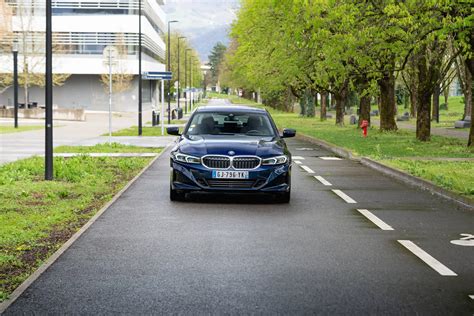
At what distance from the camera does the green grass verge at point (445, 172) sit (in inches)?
550

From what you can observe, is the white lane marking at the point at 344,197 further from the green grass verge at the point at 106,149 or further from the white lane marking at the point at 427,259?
the green grass verge at the point at 106,149

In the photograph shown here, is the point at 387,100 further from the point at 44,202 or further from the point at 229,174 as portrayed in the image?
the point at 44,202

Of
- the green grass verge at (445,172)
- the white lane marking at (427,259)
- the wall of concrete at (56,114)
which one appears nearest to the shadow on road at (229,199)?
the green grass verge at (445,172)

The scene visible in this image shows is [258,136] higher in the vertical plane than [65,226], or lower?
higher

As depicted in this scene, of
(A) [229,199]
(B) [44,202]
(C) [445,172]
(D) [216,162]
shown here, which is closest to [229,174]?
(D) [216,162]

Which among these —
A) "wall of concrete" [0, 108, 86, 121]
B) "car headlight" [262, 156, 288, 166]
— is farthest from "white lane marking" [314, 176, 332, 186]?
"wall of concrete" [0, 108, 86, 121]

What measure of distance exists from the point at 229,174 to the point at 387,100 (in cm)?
2469

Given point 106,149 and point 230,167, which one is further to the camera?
point 106,149

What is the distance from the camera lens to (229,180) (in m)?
11.7

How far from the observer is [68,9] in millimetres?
83750

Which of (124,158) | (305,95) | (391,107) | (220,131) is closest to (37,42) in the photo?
(305,95)

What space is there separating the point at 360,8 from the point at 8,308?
61.1 ft

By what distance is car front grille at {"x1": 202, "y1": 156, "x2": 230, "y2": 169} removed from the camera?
38.5ft

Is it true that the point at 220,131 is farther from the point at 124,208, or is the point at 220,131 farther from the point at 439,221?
the point at 439,221
